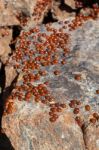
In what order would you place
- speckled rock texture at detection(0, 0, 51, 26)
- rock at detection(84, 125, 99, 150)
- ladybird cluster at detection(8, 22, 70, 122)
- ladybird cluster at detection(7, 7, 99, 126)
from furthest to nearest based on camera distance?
speckled rock texture at detection(0, 0, 51, 26), ladybird cluster at detection(8, 22, 70, 122), ladybird cluster at detection(7, 7, 99, 126), rock at detection(84, 125, 99, 150)

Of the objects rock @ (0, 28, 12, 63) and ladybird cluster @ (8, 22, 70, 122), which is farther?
rock @ (0, 28, 12, 63)

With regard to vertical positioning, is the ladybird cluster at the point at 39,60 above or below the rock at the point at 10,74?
above

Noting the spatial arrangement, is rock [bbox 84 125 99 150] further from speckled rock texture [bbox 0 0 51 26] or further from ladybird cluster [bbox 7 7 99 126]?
speckled rock texture [bbox 0 0 51 26]

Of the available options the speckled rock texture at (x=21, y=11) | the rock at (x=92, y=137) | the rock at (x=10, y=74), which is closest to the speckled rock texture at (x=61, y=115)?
the rock at (x=92, y=137)

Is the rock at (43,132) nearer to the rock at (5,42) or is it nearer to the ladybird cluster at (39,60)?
the ladybird cluster at (39,60)

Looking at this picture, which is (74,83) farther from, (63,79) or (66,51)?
(66,51)

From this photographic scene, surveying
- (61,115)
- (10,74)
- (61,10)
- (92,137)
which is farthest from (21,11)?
(92,137)

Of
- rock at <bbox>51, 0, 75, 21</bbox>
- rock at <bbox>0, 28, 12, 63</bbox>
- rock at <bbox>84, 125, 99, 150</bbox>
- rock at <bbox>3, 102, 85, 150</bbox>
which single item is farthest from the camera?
rock at <bbox>51, 0, 75, 21</bbox>

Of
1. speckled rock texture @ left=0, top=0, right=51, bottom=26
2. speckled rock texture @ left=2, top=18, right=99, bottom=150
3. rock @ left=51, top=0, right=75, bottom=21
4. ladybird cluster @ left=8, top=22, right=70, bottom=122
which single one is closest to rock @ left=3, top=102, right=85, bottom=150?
speckled rock texture @ left=2, top=18, right=99, bottom=150

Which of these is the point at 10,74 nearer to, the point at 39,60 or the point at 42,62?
the point at 39,60
